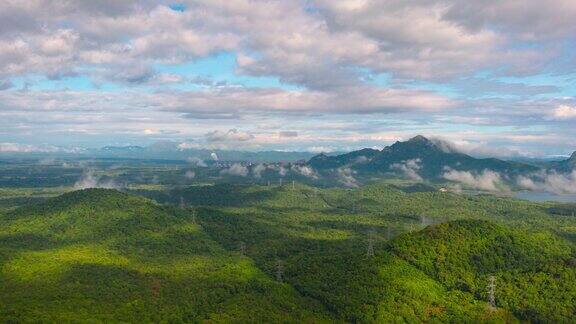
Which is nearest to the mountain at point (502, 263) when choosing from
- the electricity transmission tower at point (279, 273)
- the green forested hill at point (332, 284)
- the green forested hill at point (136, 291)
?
the green forested hill at point (332, 284)

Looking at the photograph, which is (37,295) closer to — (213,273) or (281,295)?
(213,273)

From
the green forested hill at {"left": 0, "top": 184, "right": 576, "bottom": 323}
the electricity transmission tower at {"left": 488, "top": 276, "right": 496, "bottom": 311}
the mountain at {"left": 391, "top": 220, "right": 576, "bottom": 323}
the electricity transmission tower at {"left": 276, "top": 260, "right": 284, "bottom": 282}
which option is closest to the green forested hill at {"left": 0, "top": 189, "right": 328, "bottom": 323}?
the green forested hill at {"left": 0, "top": 184, "right": 576, "bottom": 323}

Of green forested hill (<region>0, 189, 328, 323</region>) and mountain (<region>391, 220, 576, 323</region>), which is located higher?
mountain (<region>391, 220, 576, 323</region>)

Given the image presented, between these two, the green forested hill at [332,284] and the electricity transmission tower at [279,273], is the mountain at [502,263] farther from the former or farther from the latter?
the electricity transmission tower at [279,273]

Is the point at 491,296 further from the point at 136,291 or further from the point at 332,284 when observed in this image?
the point at 136,291

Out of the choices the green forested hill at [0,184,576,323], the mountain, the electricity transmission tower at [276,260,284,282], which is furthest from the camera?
the electricity transmission tower at [276,260,284,282]

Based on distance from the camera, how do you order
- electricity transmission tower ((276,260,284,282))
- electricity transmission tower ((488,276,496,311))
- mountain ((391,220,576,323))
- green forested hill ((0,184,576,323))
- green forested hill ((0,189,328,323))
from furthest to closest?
electricity transmission tower ((276,260,284,282)), mountain ((391,220,576,323)), electricity transmission tower ((488,276,496,311)), green forested hill ((0,184,576,323)), green forested hill ((0,189,328,323))

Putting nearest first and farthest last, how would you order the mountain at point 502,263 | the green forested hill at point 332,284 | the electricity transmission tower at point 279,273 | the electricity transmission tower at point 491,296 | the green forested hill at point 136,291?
the green forested hill at point 136,291
the green forested hill at point 332,284
the electricity transmission tower at point 491,296
the mountain at point 502,263
the electricity transmission tower at point 279,273

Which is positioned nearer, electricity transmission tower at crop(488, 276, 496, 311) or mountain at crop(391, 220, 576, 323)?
electricity transmission tower at crop(488, 276, 496, 311)

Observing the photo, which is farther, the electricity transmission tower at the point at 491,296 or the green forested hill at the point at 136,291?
the electricity transmission tower at the point at 491,296

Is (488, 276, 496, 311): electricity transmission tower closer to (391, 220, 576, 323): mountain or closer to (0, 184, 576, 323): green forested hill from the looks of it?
(0, 184, 576, 323): green forested hill

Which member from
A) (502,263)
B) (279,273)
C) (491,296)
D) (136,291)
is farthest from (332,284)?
(136,291)
